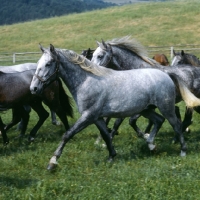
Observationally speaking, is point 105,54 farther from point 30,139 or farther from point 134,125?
point 30,139

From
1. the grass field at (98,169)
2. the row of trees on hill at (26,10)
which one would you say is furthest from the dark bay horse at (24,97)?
the row of trees on hill at (26,10)

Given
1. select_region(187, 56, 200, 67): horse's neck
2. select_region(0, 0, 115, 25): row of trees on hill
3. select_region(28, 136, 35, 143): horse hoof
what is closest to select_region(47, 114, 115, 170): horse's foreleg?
select_region(28, 136, 35, 143): horse hoof

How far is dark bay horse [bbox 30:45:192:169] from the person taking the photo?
24.2 ft

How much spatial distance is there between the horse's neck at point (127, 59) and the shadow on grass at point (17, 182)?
336cm

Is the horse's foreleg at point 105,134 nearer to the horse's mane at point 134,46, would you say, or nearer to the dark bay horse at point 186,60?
the horse's mane at point 134,46

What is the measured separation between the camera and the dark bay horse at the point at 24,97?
30.8ft

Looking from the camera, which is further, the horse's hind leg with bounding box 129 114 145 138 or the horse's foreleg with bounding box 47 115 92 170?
the horse's hind leg with bounding box 129 114 145 138

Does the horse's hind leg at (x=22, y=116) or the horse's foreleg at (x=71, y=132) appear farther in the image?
the horse's hind leg at (x=22, y=116)

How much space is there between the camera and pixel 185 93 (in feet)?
27.8

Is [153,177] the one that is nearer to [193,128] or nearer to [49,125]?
[193,128]

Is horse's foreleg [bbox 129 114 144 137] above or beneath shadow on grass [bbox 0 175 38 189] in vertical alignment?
beneath

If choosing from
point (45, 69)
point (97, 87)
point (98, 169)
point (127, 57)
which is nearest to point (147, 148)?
point (98, 169)

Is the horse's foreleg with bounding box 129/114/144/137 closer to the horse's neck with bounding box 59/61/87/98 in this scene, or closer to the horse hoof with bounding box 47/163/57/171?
the horse's neck with bounding box 59/61/87/98

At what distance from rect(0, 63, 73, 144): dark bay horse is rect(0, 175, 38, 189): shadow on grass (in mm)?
2783
